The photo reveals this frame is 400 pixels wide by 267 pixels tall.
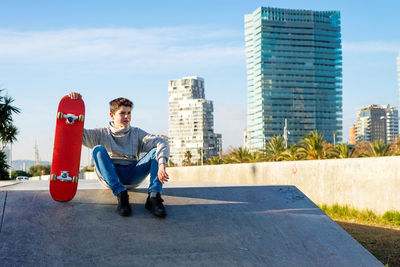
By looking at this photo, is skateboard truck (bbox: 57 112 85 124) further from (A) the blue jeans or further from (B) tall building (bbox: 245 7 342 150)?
(B) tall building (bbox: 245 7 342 150)

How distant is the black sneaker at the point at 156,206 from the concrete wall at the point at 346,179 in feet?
15.0

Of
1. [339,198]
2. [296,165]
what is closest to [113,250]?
[339,198]

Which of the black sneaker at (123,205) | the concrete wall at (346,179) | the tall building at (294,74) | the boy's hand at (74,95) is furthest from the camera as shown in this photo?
the tall building at (294,74)

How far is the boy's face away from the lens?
4.43 meters

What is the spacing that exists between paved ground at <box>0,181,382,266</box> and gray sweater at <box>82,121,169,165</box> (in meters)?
0.40

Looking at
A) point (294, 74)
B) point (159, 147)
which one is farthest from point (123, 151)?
point (294, 74)

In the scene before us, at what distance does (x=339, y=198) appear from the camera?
8.38 m

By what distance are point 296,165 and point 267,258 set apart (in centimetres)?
652

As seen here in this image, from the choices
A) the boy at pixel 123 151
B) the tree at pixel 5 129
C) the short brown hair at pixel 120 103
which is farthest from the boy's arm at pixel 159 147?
the tree at pixel 5 129

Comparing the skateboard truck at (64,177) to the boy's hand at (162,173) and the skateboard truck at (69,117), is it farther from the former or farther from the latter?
the boy's hand at (162,173)

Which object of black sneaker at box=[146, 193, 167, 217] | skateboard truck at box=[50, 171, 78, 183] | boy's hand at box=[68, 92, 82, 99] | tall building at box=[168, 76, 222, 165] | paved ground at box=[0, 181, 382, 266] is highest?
tall building at box=[168, 76, 222, 165]

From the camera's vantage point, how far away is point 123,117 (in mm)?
4441

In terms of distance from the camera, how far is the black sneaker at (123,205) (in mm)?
3955

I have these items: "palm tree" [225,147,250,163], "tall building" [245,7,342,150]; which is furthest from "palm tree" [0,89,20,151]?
"tall building" [245,7,342,150]
